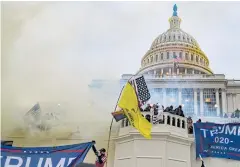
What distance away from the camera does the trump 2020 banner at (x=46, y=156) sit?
8875 mm

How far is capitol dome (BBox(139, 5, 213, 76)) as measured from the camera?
47344mm

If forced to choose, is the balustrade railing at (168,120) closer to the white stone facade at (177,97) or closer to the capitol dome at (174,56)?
the white stone facade at (177,97)

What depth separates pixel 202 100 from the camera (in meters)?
38.5

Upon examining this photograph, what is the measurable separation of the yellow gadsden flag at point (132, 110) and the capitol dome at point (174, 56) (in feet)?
112

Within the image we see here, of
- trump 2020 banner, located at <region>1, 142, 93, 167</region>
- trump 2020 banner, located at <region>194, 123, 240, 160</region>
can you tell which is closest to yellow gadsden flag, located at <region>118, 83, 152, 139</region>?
trump 2020 banner, located at <region>1, 142, 93, 167</region>

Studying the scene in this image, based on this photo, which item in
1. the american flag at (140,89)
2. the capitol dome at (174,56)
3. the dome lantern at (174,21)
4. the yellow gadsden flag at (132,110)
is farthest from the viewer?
the dome lantern at (174,21)

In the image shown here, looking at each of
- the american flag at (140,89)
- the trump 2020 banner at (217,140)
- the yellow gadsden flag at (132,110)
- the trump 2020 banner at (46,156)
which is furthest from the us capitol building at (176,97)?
the trump 2020 banner at (46,156)

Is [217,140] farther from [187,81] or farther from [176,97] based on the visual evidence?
[187,81]

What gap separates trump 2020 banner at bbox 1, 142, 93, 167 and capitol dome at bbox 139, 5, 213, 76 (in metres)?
36.0

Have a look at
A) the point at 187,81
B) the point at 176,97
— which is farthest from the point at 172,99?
the point at 187,81

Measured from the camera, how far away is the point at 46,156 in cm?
897

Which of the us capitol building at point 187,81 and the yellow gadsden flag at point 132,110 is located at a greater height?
the us capitol building at point 187,81

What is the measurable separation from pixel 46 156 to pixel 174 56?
42379mm

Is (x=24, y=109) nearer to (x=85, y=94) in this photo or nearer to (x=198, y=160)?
(x=85, y=94)
